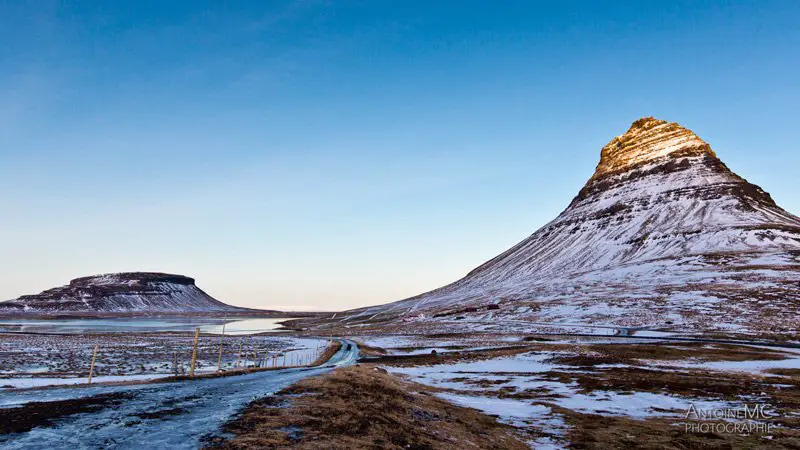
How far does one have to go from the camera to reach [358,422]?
16.2 m

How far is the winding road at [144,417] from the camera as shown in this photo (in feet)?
39.8

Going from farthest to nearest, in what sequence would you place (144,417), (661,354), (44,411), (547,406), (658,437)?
(661,354)
(547,406)
(658,437)
(44,411)
(144,417)

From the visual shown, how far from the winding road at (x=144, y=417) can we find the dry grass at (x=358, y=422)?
106 cm

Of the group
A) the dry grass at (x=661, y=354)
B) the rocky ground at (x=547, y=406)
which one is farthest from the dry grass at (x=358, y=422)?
the dry grass at (x=661, y=354)

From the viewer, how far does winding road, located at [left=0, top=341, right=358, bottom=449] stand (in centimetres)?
1212

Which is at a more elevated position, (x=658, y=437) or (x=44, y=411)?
(x=44, y=411)

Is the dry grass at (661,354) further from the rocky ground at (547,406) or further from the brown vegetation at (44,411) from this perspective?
the brown vegetation at (44,411)

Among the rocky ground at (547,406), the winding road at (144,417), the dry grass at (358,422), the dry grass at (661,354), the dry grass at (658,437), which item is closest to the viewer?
the winding road at (144,417)

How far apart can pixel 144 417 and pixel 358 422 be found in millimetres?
6902

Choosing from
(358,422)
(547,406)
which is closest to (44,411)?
(358,422)

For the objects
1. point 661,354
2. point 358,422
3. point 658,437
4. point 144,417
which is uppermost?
point 144,417

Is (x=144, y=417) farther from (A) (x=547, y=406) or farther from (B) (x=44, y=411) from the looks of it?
(A) (x=547, y=406)

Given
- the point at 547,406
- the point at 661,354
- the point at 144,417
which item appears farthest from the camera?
the point at 661,354

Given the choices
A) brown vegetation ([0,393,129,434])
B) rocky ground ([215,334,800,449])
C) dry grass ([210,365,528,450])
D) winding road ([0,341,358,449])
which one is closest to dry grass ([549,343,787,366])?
rocky ground ([215,334,800,449])
